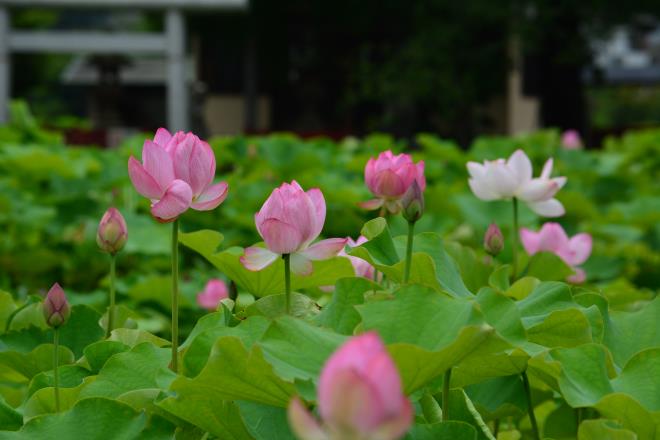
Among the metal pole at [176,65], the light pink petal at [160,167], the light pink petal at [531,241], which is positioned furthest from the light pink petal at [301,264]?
the metal pole at [176,65]

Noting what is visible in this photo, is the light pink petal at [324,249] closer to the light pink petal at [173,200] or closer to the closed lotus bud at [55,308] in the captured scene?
the light pink petal at [173,200]

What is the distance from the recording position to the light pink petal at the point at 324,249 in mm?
806

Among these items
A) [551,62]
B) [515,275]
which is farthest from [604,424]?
[551,62]

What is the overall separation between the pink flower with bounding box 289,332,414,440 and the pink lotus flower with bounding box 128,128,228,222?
1.28 ft

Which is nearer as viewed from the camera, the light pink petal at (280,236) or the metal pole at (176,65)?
the light pink petal at (280,236)

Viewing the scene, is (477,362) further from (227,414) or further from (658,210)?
(658,210)

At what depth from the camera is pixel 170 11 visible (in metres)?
7.29

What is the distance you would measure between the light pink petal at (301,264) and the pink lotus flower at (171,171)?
9 cm

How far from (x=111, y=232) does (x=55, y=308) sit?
0.10 metres

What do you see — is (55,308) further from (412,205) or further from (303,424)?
(303,424)

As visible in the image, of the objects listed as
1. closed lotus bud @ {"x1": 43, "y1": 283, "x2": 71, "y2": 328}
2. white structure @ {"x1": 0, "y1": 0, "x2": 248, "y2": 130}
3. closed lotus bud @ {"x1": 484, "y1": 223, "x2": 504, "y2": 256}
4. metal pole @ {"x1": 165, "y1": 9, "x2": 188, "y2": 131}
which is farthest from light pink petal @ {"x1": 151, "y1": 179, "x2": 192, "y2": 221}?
metal pole @ {"x1": 165, "y1": 9, "x2": 188, "y2": 131}

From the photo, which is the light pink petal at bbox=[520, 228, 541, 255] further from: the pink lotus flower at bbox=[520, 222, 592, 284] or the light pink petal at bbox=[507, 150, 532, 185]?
the light pink petal at bbox=[507, 150, 532, 185]

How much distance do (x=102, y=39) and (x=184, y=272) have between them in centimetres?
541

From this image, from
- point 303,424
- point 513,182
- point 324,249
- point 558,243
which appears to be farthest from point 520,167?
point 303,424
